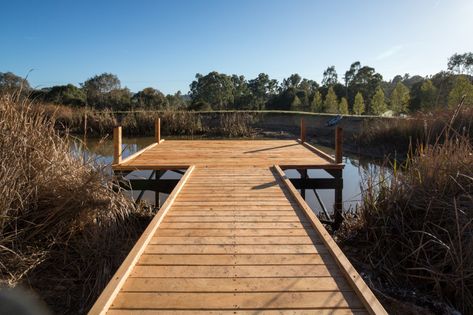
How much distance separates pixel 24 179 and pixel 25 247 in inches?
25.6

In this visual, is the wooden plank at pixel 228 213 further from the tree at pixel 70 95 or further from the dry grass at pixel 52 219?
the tree at pixel 70 95

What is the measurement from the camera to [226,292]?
7.60 ft

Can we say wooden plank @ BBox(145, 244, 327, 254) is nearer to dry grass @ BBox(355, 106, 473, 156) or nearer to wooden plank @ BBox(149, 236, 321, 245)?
wooden plank @ BBox(149, 236, 321, 245)

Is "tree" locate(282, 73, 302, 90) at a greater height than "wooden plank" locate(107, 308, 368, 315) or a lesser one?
greater

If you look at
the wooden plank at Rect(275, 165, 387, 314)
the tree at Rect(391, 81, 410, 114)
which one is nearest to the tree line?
the tree at Rect(391, 81, 410, 114)

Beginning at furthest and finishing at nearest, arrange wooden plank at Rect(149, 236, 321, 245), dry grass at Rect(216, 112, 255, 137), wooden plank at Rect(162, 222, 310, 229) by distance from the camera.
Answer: dry grass at Rect(216, 112, 255, 137) → wooden plank at Rect(162, 222, 310, 229) → wooden plank at Rect(149, 236, 321, 245)

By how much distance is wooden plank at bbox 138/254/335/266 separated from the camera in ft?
8.92

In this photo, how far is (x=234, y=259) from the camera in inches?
110

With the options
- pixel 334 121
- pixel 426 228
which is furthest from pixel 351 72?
pixel 426 228

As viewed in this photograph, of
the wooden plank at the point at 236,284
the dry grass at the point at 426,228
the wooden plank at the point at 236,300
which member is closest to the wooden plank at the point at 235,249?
the wooden plank at the point at 236,284

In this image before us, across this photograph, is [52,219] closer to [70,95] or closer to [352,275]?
[352,275]

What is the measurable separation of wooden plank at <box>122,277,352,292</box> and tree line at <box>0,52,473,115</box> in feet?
9.73

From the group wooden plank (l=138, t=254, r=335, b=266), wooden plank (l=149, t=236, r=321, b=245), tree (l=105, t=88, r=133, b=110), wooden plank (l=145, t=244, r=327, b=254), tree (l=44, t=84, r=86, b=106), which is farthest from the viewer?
tree (l=105, t=88, r=133, b=110)

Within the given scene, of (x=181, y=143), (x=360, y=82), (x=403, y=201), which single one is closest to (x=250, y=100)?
(x=360, y=82)
